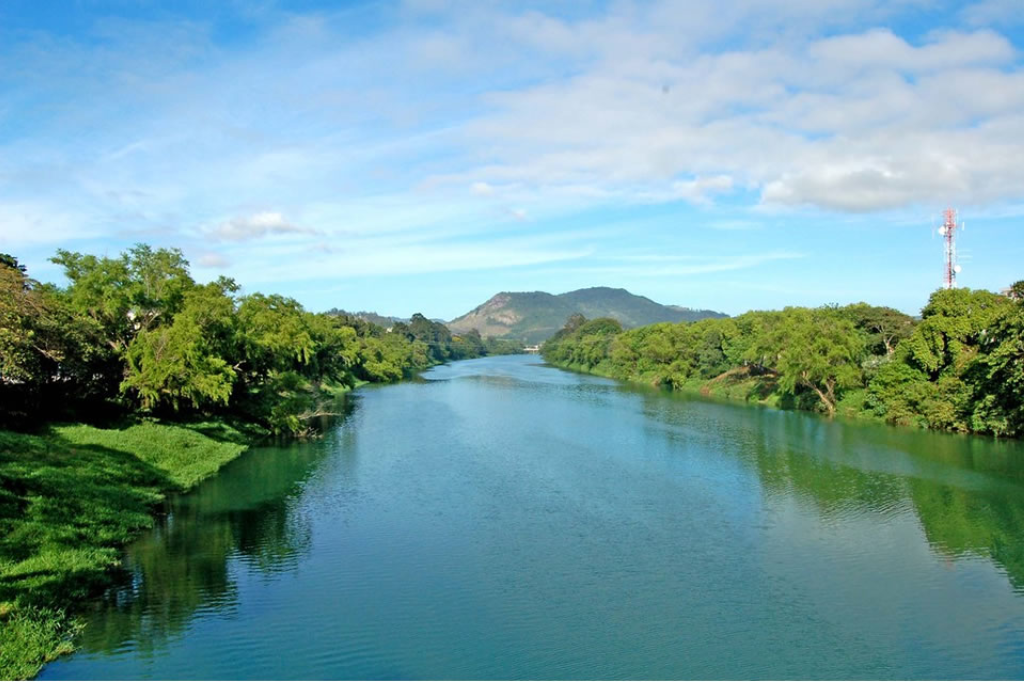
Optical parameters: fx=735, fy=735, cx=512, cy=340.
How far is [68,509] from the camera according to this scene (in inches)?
750

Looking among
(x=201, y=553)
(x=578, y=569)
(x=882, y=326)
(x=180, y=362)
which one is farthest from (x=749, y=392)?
(x=201, y=553)

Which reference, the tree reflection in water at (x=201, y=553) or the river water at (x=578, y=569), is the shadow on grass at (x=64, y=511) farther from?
the river water at (x=578, y=569)

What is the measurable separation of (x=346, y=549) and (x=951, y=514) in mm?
18514

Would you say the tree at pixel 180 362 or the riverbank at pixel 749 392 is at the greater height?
the tree at pixel 180 362

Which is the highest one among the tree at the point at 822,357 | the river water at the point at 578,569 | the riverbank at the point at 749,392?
the tree at the point at 822,357

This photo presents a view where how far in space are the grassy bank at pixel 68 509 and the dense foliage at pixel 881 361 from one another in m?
35.6

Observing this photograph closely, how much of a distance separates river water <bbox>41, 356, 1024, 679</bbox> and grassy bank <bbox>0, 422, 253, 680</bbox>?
717 millimetres

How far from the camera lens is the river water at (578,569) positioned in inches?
523

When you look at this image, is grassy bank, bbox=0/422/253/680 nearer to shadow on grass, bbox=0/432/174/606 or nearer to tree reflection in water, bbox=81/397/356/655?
shadow on grass, bbox=0/432/174/606

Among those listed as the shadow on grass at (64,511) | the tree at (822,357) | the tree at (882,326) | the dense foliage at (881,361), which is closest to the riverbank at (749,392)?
the dense foliage at (881,361)

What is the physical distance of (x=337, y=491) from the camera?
25734 millimetres

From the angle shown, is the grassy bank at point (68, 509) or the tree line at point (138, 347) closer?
the grassy bank at point (68, 509)

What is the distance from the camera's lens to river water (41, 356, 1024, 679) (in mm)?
13273

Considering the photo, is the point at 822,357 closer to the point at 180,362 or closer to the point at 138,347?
the point at 180,362
